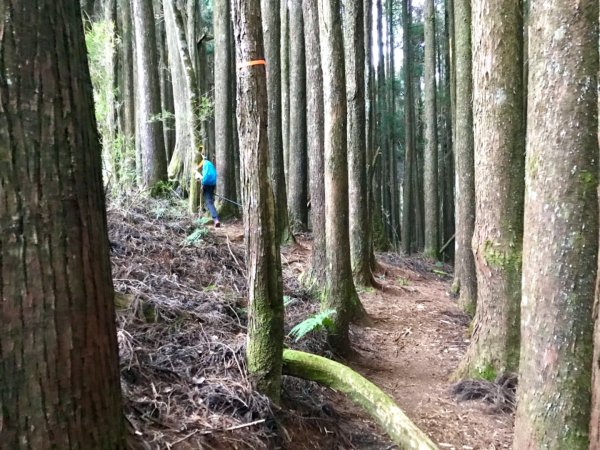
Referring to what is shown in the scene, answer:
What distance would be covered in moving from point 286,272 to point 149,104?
5.03 m

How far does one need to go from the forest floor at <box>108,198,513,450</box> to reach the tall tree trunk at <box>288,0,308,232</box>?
144 inches

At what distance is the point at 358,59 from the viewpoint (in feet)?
27.3

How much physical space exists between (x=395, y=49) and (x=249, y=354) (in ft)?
102

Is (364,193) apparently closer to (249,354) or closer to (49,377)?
(249,354)

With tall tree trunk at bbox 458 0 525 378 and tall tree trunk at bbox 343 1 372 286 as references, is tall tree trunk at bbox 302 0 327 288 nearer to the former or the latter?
tall tree trunk at bbox 343 1 372 286

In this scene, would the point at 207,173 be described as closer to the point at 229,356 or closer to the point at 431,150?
the point at 229,356

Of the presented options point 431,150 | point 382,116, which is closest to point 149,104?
point 431,150

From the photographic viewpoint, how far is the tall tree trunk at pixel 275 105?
10.4 m

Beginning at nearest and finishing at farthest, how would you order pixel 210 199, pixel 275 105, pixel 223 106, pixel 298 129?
pixel 210 199 < pixel 275 105 < pixel 223 106 < pixel 298 129

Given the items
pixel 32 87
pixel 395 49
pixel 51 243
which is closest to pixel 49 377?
pixel 51 243

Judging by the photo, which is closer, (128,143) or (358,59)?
(358,59)

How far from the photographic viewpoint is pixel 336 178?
6312 mm

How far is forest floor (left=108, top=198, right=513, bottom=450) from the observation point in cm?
337

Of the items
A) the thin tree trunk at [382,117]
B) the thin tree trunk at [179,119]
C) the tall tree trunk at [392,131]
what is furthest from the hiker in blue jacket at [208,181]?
the tall tree trunk at [392,131]
